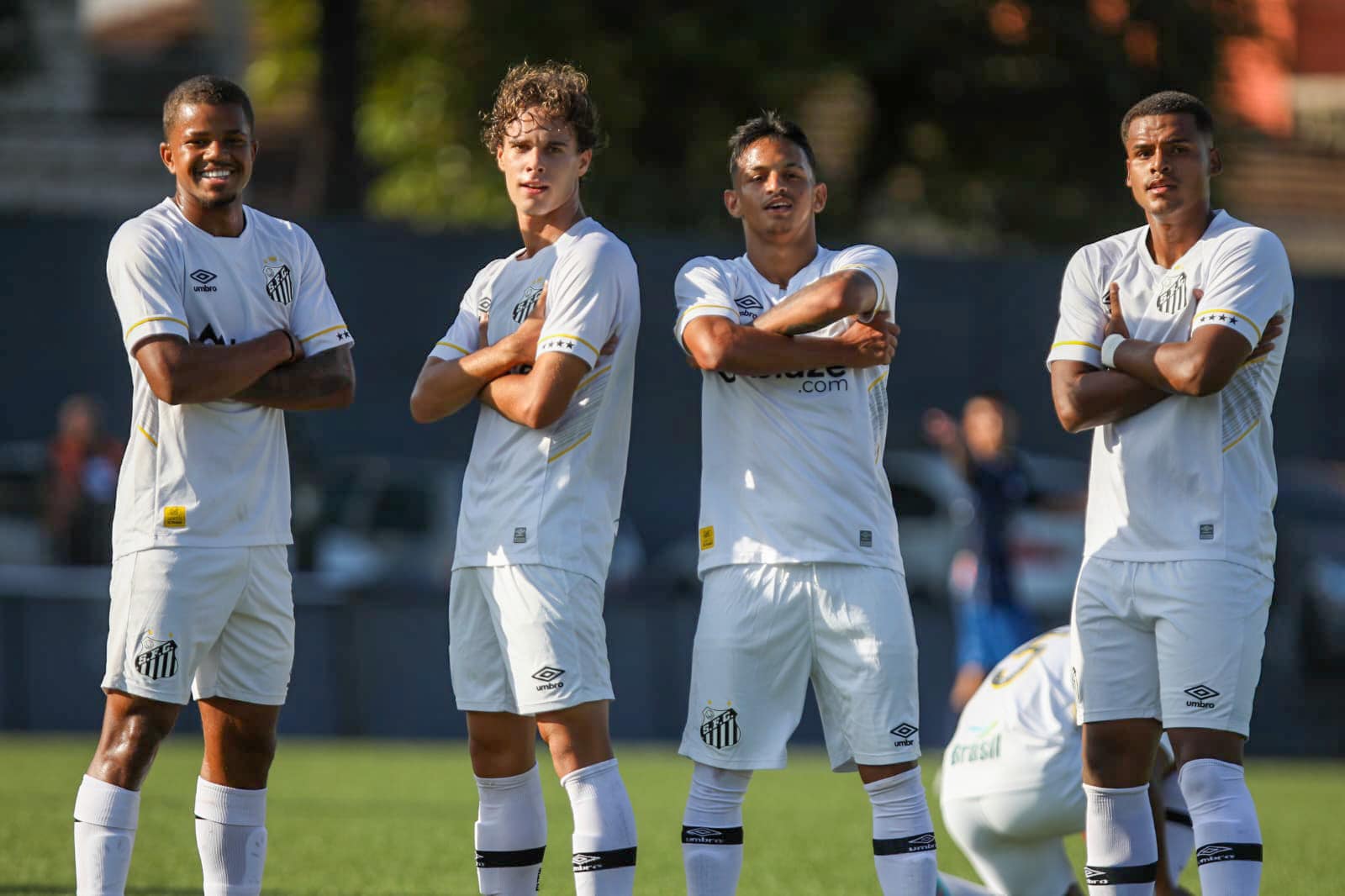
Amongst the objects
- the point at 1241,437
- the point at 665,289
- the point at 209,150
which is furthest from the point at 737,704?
the point at 665,289

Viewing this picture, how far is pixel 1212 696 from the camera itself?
17.0ft

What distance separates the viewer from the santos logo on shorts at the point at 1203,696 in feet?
17.0

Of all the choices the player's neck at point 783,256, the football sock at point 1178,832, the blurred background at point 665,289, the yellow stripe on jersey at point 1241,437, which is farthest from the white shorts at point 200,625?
the blurred background at point 665,289

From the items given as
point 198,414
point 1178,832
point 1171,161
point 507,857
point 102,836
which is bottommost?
point 1178,832

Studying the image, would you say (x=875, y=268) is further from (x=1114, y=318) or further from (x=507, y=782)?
(x=507, y=782)

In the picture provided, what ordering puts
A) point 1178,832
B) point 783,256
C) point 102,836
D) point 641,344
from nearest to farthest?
point 102,836, point 783,256, point 1178,832, point 641,344

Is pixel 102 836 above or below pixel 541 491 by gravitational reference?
below

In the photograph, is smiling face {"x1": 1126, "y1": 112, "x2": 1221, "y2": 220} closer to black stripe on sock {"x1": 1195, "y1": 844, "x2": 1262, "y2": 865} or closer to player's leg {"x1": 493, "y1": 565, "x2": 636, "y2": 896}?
black stripe on sock {"x1": 1195, "y1": 844, "x2": 1262, "y2": 865}

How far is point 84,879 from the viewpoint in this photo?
5.12 meters

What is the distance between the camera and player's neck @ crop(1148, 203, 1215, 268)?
5.53 m

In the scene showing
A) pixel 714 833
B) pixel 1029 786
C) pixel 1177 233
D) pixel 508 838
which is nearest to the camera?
pixel 714 833

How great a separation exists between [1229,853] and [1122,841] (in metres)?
0.36

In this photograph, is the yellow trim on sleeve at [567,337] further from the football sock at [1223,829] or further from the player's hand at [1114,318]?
the football sock at [1223,829]

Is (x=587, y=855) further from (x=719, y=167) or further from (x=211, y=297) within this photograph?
(x=719, y=167)
